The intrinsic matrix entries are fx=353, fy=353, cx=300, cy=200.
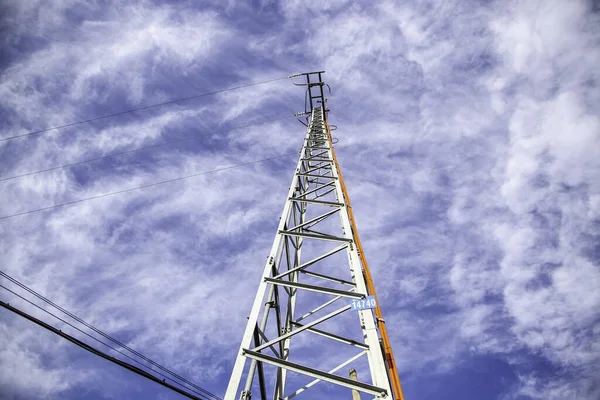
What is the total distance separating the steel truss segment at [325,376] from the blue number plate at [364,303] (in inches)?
50.9

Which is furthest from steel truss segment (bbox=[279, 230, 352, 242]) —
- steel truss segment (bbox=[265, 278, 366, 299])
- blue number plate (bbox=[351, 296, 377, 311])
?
blue number plate (bbox=[351, 296, 377, 311])

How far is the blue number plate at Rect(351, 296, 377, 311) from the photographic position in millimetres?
6484

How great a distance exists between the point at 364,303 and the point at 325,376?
148 centimetres

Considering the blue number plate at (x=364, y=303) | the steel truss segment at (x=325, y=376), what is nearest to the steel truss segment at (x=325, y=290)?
the blue number plate at (x=364, y=303)

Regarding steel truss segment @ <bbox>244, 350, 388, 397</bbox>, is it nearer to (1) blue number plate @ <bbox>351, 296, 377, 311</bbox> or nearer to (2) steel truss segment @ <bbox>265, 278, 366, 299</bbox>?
(1) blue number plate @ <bbox>351, 296, 377, 311</bbox>

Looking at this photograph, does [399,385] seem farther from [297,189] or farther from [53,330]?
[297,189]

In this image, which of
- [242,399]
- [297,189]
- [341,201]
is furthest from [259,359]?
[297,189]

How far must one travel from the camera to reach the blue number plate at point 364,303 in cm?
648

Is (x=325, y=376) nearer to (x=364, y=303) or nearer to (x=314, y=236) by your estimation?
(x=364, y=303)

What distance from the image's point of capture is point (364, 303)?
655 centimetres

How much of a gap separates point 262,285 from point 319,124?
12364 mm

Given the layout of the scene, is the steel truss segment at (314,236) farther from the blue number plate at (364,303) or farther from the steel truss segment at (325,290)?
the blue number plate at (364,303)

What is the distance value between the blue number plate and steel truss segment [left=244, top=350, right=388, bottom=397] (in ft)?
4.24

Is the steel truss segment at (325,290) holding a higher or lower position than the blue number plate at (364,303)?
higher
